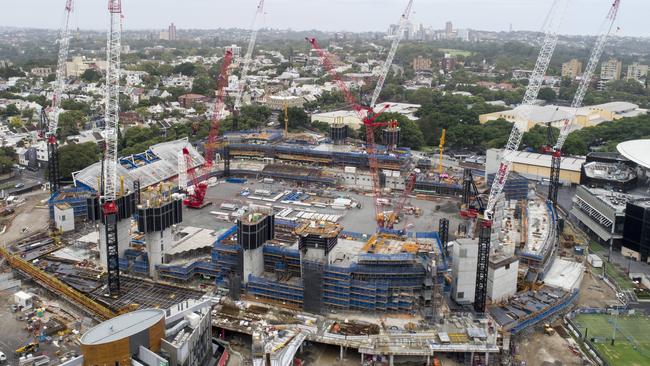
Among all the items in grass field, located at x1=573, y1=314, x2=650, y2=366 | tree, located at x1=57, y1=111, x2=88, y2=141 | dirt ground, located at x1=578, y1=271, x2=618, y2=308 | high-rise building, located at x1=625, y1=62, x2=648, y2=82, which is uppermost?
high-rise building, located at x1=625, y1=62, x2=648, y2=82

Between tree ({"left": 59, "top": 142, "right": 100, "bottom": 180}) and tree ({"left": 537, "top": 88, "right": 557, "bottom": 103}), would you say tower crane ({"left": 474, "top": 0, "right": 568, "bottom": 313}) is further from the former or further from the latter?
tree ({"left": 537, "top": 88, "right": 557, "bottom": 103})

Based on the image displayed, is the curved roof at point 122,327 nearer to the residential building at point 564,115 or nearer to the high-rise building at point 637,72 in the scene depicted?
the residential building at point 564,115

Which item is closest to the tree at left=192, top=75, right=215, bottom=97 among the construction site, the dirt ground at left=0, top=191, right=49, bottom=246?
the dirt ground at left=0, top=191, right=49, bottom=246

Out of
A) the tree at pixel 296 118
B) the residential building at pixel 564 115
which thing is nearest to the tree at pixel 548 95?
the residential building at pixel 564 115

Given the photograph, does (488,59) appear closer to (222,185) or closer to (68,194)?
(222,185)

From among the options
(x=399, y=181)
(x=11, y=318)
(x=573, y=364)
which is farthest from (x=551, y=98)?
(x=11, y=318)

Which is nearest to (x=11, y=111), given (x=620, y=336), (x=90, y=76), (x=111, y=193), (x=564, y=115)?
(x=90, y=76)

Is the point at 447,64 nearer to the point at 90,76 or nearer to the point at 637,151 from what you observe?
the point at 90,76
